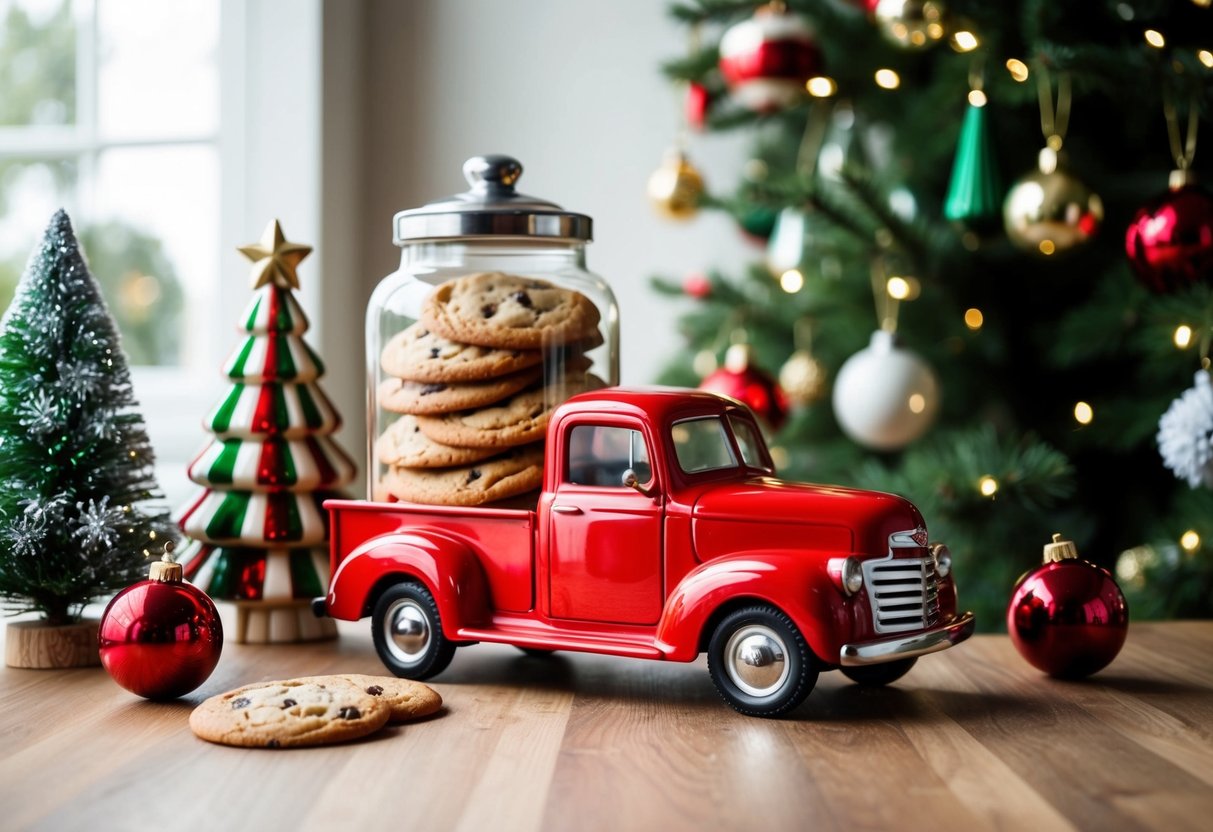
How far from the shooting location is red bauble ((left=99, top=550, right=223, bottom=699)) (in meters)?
1.40

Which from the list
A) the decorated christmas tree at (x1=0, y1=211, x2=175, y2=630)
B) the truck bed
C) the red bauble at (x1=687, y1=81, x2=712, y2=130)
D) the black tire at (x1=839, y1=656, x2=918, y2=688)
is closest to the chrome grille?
the black tire at (x1=839, y1=656, x2=918, y2=688)

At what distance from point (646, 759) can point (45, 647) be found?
2.94ft

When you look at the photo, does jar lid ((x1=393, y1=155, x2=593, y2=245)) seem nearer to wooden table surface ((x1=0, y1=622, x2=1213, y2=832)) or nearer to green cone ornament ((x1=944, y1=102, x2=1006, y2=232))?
wooden table surface ((x1=0, y1=622, x2=1213, y2=832))

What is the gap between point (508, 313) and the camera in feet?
5.07

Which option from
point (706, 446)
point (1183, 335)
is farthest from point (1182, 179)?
point (706, 446)

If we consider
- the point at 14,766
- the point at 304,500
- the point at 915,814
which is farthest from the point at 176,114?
the point at 915,814

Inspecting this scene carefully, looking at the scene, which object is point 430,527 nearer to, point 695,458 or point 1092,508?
point 695,458

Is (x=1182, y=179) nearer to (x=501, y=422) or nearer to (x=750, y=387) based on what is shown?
(x=750, y=387)

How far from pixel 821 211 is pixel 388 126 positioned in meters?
1.12

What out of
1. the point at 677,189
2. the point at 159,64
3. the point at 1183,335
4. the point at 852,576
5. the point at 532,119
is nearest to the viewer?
the point at 852,576

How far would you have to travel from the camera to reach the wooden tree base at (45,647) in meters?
1.62

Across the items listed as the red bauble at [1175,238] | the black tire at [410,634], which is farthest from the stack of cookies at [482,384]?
the red bauble at [1175,238]

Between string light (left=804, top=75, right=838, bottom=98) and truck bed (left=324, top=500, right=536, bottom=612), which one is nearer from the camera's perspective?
truck bed (left=324, top=500, right=536, bottom=612)

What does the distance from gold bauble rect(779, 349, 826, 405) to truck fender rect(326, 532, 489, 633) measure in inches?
37.2
